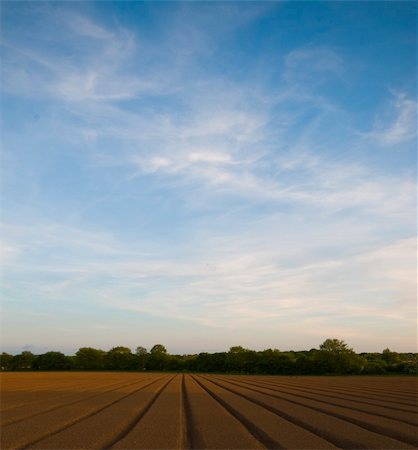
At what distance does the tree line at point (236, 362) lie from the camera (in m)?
73.3

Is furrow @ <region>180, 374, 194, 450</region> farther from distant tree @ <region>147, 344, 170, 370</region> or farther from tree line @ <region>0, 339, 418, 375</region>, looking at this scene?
distant tree @ <region>147, 344, 170, 370</region>

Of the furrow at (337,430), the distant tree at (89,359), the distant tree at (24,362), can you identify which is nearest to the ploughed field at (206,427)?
the furrow at (337,430)

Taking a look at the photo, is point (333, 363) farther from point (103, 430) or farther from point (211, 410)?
point (103, 430)

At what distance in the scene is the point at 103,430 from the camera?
10.8 m

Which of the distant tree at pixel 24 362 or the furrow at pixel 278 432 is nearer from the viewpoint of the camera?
the furrow at pixel 278 432

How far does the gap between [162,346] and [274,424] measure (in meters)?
146

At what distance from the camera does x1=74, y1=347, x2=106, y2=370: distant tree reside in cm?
9975

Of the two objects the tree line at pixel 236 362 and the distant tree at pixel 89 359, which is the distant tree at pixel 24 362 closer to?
the tree line at pixel 236 362

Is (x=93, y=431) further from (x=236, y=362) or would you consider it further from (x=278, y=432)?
(x=236, y=362)

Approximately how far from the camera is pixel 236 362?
3536 inches

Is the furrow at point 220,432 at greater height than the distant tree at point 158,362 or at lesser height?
greater

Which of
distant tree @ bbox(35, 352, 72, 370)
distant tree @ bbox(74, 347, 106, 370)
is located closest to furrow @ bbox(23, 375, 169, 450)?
distant tree @ bbox(74, 347, 106, 370)

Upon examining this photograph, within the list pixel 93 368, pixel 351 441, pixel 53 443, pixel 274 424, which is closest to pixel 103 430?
pixel 53 443

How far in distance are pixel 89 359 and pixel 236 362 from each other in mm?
37555
